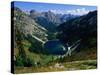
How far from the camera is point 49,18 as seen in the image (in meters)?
1.91

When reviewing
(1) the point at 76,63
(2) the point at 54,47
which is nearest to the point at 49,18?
(2) the point at 54,47

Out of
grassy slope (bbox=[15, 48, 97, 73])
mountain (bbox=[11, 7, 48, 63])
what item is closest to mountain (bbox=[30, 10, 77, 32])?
mountain (bbox=[11, 7, 48, 63])

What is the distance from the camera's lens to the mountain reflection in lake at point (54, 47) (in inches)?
74.3

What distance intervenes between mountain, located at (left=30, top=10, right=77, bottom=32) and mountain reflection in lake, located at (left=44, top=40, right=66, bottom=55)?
0.11m

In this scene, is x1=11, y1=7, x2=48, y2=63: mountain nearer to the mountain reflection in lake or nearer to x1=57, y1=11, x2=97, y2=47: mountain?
the mountain reflection in lake

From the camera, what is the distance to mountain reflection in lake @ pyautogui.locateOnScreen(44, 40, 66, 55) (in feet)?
6.19

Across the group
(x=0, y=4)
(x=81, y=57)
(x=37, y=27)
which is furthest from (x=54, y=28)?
(x=0, y=4)

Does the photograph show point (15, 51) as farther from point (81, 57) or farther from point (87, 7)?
point (87, 7)

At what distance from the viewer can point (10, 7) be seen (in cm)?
179

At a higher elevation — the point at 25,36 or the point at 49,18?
the point at 49,18

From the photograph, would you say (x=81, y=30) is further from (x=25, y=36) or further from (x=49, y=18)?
(x=25, y=36)

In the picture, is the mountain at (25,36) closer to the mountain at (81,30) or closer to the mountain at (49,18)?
the mountain at (49,18)

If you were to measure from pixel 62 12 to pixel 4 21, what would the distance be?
0.49 meters

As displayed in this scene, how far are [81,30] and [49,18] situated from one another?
0.31 metres
